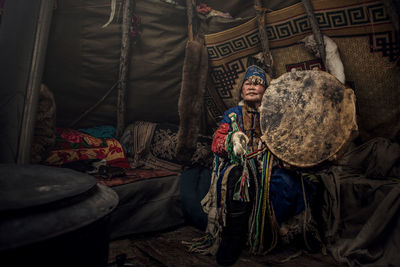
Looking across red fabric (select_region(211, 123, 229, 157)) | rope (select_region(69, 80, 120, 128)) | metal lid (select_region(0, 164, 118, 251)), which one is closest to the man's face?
red fabric (select_region(211, 123, 229, 157))

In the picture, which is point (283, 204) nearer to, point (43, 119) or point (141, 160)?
point (141, 160)

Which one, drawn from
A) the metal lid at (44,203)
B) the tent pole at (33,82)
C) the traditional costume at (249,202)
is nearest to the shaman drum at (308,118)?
the traditional costume at (249,202)

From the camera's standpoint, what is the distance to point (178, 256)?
1.98m

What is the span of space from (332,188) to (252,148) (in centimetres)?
74

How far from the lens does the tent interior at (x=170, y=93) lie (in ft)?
6.66

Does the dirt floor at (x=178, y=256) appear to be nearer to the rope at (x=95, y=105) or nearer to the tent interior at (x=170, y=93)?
the tent interior at (x=170, y=93)

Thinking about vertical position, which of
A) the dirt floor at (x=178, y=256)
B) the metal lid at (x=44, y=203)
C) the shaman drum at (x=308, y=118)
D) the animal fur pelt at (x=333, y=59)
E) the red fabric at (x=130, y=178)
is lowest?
the dirt floor at (x=178, y=256)

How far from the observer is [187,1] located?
3.11 m

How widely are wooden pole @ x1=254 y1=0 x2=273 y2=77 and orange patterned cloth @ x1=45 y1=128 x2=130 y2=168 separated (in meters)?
2.06

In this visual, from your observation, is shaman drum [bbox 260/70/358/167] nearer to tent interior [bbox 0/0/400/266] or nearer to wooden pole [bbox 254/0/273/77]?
tent interior [bbox 0/0/400/266]

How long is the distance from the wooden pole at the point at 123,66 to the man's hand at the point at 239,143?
81.3 inches

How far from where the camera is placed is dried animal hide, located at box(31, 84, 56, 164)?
249cm

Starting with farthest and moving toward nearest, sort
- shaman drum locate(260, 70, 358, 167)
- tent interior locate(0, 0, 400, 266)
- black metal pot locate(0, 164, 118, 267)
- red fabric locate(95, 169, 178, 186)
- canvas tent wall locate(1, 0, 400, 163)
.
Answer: red fabric locate(95, 169, 178, 186)
canvas tent wall locate(1, 0, 400, 163)
tent interior locate(0, 0, 400, 266)
shaman drum locate(260, 70, 358, 167)
black metal pot locate(0, 164, 118, 267)

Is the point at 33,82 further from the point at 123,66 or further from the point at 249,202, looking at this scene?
the point at 249,202
